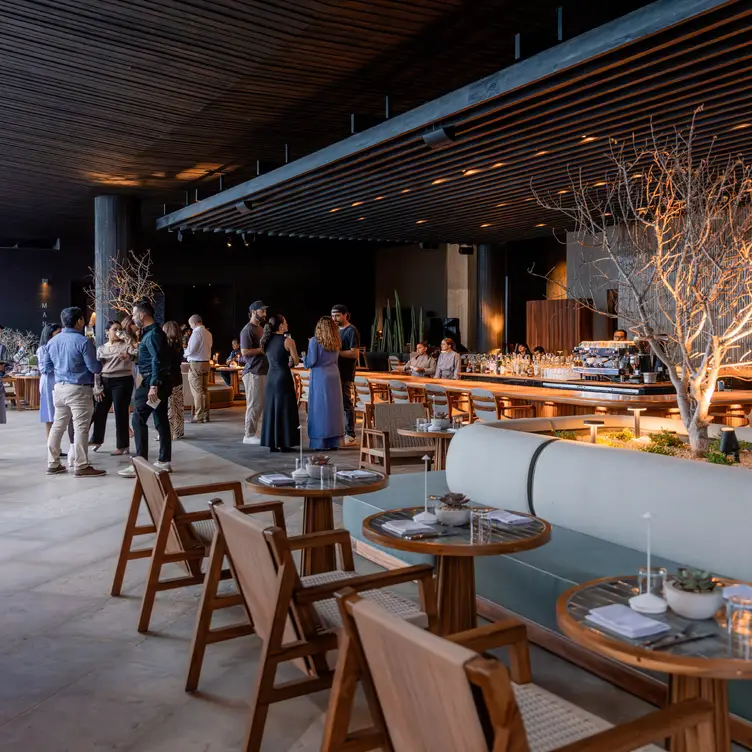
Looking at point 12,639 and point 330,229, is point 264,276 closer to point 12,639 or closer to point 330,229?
point 330,229

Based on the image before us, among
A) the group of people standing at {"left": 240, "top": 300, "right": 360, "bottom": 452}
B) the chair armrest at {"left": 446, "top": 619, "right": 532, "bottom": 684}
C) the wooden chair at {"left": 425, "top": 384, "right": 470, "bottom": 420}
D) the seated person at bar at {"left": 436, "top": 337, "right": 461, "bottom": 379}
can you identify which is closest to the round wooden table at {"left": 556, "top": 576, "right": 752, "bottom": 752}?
the chair armrest at {"left": 446, "top": 619, "right": 532, "bottom": 684}

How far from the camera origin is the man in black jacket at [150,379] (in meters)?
7.57

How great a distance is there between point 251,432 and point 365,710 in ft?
23.9

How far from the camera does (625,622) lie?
2.27 metres

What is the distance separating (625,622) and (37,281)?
1964cm

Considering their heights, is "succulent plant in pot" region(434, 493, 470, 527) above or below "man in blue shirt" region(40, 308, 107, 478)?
below

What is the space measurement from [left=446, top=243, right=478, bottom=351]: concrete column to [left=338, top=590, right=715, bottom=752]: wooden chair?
1866 cm

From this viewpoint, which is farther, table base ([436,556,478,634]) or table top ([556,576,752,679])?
table base ([436,556,478,634])

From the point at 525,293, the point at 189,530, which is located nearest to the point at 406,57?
the point at 189,530

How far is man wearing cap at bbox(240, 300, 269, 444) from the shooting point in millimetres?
9961

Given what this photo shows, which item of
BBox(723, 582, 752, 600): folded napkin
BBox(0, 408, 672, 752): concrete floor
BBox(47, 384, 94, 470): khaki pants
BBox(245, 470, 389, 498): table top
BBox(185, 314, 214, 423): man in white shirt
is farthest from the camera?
BBox(185, 314, 214, 423): man in white shirt

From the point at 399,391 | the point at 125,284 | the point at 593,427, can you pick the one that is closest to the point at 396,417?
the point at 399,391

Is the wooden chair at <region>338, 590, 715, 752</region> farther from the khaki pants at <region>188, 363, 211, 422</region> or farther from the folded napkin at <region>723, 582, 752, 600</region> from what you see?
the khaki pants at <region>188, 363, 211, 422</region>

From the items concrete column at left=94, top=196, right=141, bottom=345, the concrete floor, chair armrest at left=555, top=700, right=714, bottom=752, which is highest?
concrete column at left=94, top=196, right=141, bottom=345
